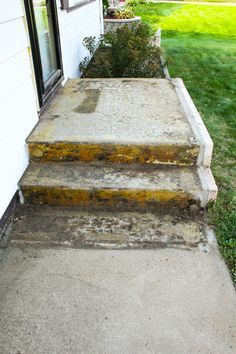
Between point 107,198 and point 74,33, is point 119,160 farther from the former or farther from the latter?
point 74,33

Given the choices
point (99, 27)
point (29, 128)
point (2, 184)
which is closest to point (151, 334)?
point (2, 184)

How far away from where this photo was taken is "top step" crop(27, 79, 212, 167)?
2.98 metres

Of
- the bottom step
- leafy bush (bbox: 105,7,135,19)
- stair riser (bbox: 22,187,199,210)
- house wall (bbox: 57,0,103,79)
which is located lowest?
the bottom step

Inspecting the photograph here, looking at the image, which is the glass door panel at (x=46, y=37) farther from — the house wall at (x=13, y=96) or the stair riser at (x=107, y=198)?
the stair riser at (x=107, y=198)

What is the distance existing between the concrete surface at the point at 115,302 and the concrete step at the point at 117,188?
504mm

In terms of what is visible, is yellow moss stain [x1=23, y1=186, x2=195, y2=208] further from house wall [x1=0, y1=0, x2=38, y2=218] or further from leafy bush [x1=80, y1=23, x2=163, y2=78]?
leafy bush [x1=80, y1=23, x2=163, y2=78]

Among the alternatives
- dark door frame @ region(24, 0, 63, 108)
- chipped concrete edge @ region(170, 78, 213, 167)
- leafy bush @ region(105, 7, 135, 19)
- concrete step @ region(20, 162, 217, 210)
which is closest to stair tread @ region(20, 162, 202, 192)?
concrete step @ region(20, 162, 217, 210)

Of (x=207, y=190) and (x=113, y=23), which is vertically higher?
(x=207, y=190)

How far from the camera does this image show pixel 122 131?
3.16 metres

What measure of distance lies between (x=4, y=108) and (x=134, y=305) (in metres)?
1.59

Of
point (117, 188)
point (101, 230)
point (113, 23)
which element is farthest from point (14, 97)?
point (113, 23)

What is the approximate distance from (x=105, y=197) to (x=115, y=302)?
3.09 ft

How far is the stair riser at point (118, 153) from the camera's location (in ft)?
9.77

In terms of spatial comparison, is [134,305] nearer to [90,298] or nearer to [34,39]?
[90,298]
